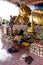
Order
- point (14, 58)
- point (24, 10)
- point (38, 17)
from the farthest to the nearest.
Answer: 1. point (24, 10)
2. point (38, 17)
3. point (14, 58)

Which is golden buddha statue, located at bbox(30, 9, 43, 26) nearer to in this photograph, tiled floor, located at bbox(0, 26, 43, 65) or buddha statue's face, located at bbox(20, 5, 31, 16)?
buddha statue's face, located at bbox(20, 5, 31, 16)

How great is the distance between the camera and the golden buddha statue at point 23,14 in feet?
4.08

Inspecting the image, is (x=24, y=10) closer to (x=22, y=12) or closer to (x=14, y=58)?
(x=22, y=12)

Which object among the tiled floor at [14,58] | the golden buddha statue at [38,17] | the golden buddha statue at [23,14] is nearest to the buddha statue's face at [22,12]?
the golden buddha statue at [23,14]

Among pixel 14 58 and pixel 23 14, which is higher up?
pixel 23 14

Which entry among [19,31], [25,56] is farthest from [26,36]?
[25,56]

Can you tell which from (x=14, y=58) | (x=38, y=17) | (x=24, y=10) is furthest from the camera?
(x=24, y=10)

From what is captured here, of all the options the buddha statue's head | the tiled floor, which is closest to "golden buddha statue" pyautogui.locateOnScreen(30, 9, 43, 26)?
the buddha statue's head

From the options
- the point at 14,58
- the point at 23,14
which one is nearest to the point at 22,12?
the point at 23,14

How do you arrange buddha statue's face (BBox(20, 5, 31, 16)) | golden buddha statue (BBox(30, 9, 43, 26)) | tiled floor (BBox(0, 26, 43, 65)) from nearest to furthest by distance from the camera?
1. tiled floor (BBox(0, 26, 43, 65))
2. golden buddha statue (BBox(30, 9, 43, 26))
3. buddha statue's face (BBox(20, 5, 31, 16))

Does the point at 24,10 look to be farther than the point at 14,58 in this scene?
Yes

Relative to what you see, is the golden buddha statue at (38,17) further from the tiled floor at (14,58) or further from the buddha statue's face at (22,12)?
the tiled floor at (14,58)

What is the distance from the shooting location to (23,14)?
125cm

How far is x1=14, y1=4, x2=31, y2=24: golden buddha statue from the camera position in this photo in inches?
48.9
